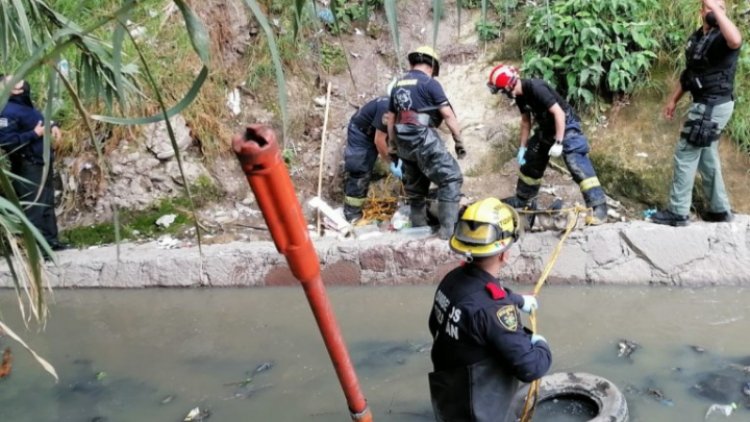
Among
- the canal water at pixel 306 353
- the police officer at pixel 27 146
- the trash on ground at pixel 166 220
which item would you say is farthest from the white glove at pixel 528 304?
the trash on ground at pixel 166 220

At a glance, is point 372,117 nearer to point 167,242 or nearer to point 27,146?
point 167,242

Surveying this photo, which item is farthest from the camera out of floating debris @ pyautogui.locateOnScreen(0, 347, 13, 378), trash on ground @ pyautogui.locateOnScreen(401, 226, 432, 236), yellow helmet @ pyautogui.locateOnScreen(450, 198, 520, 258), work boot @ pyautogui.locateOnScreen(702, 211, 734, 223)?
trash on ground @ pyautogui.locateOnScreen(401, 226, 432, 236)

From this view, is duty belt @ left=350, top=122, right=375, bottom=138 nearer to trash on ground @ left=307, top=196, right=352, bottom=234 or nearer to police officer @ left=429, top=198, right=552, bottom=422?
trash on ground @ left=307, top=196, right=352, bottom=234

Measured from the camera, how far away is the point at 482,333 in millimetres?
2928

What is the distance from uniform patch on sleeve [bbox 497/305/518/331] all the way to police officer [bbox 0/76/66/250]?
4.76m

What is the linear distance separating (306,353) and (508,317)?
2577 mm

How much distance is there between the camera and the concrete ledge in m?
5.52

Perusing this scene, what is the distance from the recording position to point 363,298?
19.6 ft

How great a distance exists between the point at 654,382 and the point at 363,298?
7.87 ft

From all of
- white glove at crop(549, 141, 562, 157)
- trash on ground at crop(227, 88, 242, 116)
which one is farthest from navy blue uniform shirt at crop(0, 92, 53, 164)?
white glove at crop(549, 141, 562, 157)

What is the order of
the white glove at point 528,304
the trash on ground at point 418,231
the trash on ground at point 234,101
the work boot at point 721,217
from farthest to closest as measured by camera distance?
1. the trash on ground at point 234,101
2. the trash on ground at point 418,231
3. the work boot at point 721,217
4. the white glove at point 528,304

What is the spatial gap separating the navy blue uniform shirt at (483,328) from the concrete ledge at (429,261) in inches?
112

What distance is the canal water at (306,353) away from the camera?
452cm

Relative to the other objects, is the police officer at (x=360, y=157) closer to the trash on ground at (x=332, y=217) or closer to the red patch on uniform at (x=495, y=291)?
the trash on ground at (x=332, y=217)
